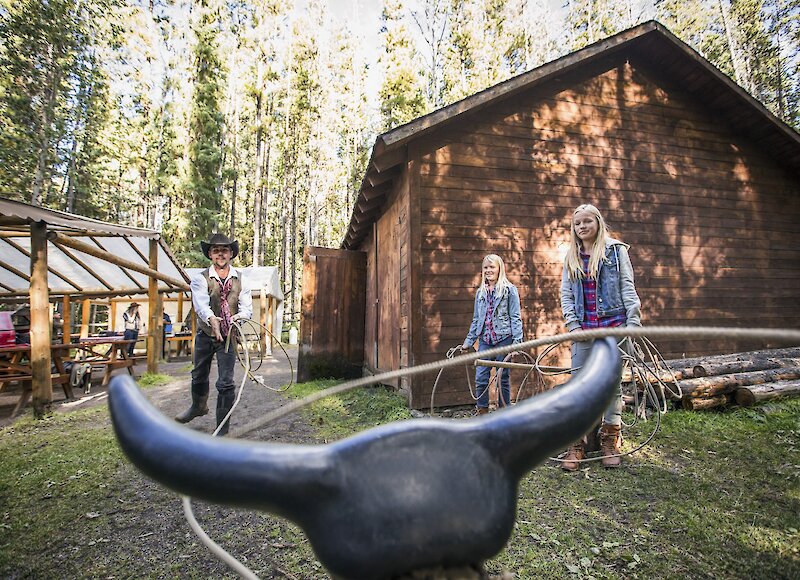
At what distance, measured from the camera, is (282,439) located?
4449 mm

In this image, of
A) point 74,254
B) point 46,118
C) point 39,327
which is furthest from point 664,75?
point 46,118

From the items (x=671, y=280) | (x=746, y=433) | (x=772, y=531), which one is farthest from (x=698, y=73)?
(x=772, y=531)

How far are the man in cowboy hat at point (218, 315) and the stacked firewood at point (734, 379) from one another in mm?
5199

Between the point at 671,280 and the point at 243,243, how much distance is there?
95.7 ft

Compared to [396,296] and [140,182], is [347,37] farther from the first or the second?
[396,296]

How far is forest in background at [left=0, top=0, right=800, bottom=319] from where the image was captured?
51.5 ft

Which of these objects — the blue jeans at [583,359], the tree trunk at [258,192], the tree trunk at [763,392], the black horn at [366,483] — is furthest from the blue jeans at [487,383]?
the tree trunk at [258,192]

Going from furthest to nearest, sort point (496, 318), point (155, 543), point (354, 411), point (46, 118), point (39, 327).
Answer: point (46, 118)
point (354, 411)
point (39, 327)
point (496, 318)
point (155, 543)

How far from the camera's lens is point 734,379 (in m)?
5.36

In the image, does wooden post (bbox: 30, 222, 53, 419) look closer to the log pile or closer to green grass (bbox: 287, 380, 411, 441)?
green grass (bbox: 287, 380, 411, 441)

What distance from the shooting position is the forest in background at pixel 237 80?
15.7 meters

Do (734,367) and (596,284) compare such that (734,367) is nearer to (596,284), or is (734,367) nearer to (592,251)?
(596,284)

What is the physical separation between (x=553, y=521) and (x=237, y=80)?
1119 inches

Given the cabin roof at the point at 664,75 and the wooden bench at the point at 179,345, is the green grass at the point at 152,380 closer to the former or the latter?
the wooden bench at the point at 179,345
